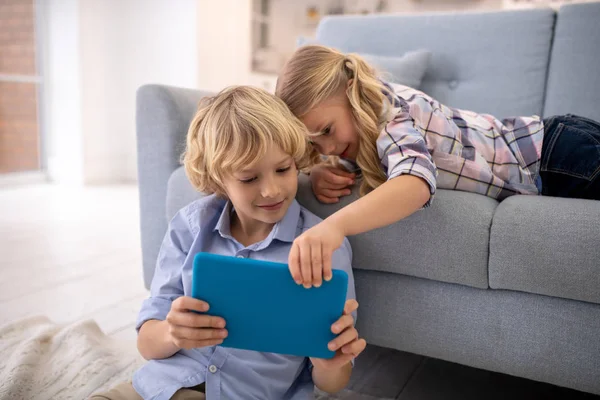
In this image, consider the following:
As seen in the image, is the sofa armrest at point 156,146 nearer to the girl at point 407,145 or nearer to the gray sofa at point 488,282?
the gray sofa at point 488,282

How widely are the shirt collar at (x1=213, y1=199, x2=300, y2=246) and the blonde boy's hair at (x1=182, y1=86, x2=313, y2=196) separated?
0.19 ft

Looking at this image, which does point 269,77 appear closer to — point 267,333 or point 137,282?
point 137,282

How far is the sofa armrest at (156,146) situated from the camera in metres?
1.33

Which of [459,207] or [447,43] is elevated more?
[447,43]

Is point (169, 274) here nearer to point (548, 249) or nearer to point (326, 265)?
point (326, 265)

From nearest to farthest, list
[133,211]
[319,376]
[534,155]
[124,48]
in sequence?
[319,376]
[534,155]
[133,211]
[124,48]

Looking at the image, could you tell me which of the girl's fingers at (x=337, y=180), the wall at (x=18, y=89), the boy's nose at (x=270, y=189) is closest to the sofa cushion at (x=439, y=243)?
the girl's fingers at (x=337, y=180)

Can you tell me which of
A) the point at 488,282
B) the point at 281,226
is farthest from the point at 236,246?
the point at 488,282

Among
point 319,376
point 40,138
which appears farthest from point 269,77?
point 319,376

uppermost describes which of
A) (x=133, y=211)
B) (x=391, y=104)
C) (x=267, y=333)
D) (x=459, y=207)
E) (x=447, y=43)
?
(x=447, y=43)

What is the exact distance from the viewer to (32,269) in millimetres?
1759

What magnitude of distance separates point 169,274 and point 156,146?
0.53 metres

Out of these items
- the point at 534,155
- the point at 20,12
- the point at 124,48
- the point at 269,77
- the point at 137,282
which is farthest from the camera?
the point at 269,77

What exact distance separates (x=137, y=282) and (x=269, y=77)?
343 cm
